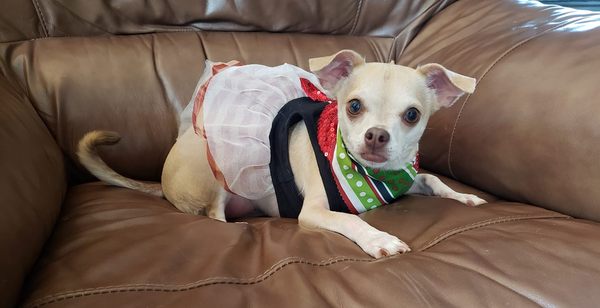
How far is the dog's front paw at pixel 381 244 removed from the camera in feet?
3.09

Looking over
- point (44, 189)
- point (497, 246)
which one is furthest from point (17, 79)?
point (497, 246)

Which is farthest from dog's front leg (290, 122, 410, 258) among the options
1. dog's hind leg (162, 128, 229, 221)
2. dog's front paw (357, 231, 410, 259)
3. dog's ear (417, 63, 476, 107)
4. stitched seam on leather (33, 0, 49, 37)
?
stitched seam on leather (33, 0, 49, 37)

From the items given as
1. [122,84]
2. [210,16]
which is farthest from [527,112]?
[122,84]

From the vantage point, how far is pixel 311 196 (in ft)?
3.97

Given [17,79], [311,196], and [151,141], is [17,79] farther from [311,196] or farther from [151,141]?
[311,196]

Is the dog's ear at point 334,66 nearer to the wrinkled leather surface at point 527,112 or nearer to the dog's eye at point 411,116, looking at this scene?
the dog's eye at point 411,116

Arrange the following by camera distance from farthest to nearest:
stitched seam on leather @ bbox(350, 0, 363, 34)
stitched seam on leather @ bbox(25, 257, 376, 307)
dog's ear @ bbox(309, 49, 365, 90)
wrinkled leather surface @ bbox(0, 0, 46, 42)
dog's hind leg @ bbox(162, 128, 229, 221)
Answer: stitched seam on leather @ bbox(350, 0, 363, 34), wrinkled leather surface @ bbox(0, 0, 46, 42), dog's hind leg @ bbox(162, 128, 229, 221), dog's ear @ bbox(309, 49, 365, 90), stitched seam on leather @ bbox(25, 257, 376, 307)

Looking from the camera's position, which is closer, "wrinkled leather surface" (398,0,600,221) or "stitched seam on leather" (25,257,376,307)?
"stitched seam on leather" (25,257,376,307)

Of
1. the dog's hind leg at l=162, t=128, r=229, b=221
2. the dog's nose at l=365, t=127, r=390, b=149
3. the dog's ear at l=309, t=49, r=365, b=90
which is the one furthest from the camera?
the dog's hind leg at l=162, t=128, r=229, b=221

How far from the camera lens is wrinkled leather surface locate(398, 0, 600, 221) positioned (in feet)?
3.49

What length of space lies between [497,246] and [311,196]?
1.54 feet

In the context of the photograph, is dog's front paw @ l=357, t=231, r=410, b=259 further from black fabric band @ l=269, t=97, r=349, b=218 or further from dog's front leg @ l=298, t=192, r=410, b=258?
black fabric band @ l=269, t=97, r=349, b=218

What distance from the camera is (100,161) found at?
4.33ft

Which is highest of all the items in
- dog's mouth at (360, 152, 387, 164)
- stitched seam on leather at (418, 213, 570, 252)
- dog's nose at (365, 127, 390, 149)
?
dog's nose at (365, 127, 390, 149)
